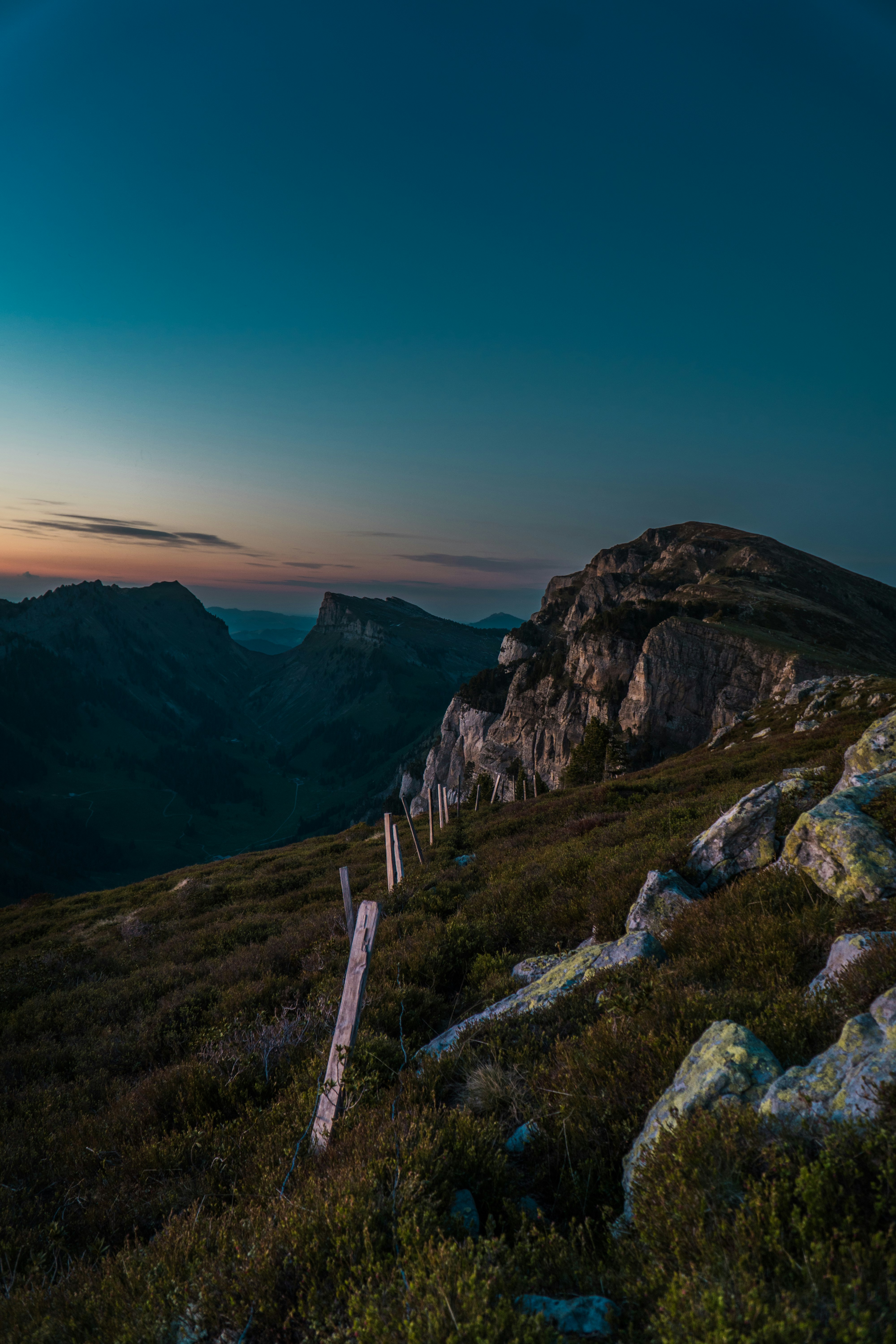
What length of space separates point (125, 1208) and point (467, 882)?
10.6 m

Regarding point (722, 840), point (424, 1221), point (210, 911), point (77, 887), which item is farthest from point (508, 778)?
point (77, 887)

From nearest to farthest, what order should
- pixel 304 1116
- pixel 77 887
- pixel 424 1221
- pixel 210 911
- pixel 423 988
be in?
pixel 424 1221, pixel 304 1116, pixel 423 988, pixel 210 911, pixel 77 887

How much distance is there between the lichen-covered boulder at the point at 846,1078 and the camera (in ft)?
11.4

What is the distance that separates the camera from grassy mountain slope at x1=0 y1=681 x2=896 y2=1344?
9.46 feet

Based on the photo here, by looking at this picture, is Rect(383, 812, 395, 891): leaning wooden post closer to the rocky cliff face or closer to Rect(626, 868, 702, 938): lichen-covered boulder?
Rect(626, 868, 702, 938): lichen-covered boulder

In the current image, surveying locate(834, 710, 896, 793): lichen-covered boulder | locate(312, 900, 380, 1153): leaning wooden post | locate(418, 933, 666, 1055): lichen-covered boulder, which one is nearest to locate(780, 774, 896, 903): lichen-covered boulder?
locate(418, 933, 666, 1055): lichen-covered boulder

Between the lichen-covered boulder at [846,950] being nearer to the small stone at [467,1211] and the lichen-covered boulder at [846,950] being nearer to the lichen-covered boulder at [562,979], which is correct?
the lichen-covered boulder at [562,979]

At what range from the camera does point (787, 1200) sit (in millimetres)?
3012

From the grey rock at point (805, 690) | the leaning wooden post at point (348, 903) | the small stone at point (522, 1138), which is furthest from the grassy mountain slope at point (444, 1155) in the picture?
the grey rock at point (805, 690)

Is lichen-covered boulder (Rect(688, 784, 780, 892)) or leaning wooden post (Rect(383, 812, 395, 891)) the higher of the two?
lichen-covered boulder (Rect(688, 784, 780, 892))

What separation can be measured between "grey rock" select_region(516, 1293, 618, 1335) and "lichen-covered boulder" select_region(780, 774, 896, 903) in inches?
216

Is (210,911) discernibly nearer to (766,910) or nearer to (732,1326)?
Answer: (766,910)

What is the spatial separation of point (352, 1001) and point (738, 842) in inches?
271

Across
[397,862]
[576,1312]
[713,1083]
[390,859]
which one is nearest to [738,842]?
[713,1083]
